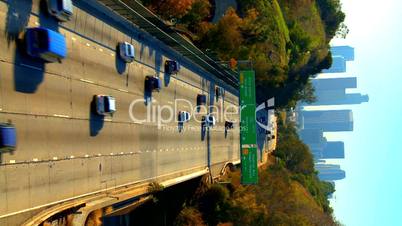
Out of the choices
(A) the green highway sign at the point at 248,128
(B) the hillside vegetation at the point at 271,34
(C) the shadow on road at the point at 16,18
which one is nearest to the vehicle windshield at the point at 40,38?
(C) the shadow on road at the point at 16,18

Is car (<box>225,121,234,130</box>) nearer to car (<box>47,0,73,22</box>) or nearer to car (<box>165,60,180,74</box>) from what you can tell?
car (<box>165,60,180,74</box>)

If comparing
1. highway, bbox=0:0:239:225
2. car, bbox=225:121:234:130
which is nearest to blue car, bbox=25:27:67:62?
highway, bbox=0:0:239:225

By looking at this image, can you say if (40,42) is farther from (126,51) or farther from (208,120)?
(208,120)

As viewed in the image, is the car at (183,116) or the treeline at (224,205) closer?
the treeline at (224,205)

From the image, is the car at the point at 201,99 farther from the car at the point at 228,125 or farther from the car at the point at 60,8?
the car at the point at 60,8

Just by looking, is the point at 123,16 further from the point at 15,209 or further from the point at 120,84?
the point at 15,209

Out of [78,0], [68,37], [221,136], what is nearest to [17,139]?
[68,37]
